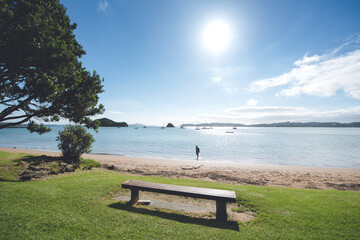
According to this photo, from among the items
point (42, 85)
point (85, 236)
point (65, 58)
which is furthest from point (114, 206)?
point (65, 58)

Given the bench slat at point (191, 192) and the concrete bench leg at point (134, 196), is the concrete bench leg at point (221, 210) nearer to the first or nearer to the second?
the bench slat at point (191, 192)

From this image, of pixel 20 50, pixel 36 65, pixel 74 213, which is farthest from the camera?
pixel 36 65

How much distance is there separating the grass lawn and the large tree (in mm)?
4720

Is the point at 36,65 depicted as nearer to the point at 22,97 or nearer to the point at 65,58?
the point at 65,58

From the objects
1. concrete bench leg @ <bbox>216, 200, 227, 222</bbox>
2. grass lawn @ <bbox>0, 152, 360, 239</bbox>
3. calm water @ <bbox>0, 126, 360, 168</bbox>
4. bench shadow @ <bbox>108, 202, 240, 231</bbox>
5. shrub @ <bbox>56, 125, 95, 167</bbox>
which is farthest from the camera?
calm water @ <bbox>0, 126, 360, 168</bbox>

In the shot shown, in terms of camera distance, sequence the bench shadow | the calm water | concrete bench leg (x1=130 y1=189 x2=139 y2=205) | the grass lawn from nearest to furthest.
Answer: the grass lawn
the bench shadow
concrete bench leg (x1=130 y1=189 x2=139 y2=205)
the calm water

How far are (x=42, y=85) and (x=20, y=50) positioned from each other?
5.58 feet

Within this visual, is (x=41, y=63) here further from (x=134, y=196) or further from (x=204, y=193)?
(x=204, y=193)

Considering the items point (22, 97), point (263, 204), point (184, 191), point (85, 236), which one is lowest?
point (263, 204)

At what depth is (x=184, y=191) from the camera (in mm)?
4895

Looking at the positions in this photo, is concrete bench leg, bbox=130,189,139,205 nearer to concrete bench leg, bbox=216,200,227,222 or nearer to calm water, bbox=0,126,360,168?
concrete bench leg, bbox=216,200,227,222

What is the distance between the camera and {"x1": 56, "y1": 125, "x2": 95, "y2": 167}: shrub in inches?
466

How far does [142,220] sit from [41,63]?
8.35 m

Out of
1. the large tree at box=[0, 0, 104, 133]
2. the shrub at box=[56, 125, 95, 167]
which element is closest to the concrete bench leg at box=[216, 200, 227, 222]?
the large tree at box=[0, 0, 104, 133]
